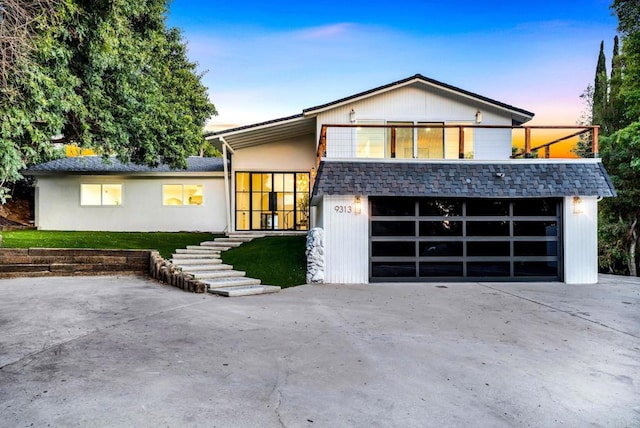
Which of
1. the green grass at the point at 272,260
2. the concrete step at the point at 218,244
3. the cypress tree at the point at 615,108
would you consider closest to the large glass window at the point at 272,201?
the green grass at the point at 272,260

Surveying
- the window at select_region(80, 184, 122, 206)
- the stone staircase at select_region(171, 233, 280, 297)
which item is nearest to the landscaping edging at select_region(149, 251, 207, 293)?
the stone staircase at select_region(171, 233, 280, 297)

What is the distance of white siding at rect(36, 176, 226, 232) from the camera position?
1631 cm

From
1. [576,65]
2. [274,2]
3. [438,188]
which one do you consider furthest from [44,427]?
[576,65]

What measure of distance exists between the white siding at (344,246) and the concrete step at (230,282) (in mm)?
1968

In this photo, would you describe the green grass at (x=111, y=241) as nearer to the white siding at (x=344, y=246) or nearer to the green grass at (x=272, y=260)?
the green grass at (x=272, y=260)

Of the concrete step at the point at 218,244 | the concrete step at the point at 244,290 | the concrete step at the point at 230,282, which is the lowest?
the concrete step at the point at 244,290

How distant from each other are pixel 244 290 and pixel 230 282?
70cm

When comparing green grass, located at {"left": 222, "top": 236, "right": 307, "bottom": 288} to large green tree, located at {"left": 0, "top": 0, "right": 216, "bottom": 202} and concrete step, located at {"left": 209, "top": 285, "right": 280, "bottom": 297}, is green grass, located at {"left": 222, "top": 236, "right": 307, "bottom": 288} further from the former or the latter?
large green tree, located at {"left": 0, "top": 0, "right": 216, "bottom": 202}

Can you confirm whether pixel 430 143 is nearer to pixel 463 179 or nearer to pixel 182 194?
pixel 463 179

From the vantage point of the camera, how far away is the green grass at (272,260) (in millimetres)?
9711

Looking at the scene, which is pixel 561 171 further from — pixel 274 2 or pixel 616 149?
pixel 274 2

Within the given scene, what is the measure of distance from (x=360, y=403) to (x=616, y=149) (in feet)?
61.2

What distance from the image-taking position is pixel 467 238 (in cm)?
1009

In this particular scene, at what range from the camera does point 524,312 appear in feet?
21.5
